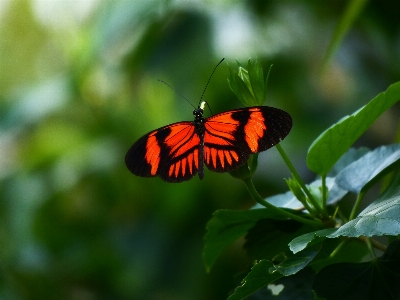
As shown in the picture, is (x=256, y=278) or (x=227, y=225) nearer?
(x=256, y=278)

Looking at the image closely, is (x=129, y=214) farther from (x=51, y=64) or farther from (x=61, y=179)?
(x=51, y=64)

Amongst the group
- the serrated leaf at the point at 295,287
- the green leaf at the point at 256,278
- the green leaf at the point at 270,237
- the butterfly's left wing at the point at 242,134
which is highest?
the butterfly's left wing at the point at 242,134

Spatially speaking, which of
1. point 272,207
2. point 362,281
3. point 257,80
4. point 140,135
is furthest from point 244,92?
point 140,135

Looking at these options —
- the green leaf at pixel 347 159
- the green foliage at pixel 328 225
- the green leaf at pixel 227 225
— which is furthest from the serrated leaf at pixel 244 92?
the green leaf at pixel 347 159

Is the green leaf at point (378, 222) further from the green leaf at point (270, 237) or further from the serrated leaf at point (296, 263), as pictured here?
the green leaf at point (270, 237)

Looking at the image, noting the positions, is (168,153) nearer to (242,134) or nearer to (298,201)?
(242,134)

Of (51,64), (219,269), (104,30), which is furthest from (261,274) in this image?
(51,64)
